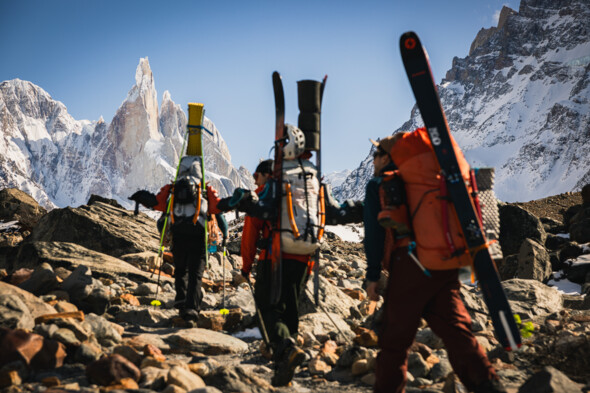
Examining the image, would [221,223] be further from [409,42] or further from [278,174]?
[409,42]

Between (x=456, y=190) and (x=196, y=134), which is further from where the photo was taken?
(x=196, y=134)

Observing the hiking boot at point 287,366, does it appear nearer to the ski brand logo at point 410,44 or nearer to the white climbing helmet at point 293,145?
the white climbing helmet at point 293,145

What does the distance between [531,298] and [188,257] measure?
238 inches

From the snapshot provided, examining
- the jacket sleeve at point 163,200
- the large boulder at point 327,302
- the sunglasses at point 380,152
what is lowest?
the large boulder at point 327,302

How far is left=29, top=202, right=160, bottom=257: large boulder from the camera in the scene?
468 inches

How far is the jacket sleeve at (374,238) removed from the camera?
128 inches

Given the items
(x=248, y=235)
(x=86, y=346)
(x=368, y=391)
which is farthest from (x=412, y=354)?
(x=86, y=346)

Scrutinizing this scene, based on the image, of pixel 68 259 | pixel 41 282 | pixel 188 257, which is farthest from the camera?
pixel 68 259

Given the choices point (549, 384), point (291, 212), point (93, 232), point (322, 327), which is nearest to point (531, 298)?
point (322, 327)

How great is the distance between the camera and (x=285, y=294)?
4559mm

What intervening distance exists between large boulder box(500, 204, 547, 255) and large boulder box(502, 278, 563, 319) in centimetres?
955

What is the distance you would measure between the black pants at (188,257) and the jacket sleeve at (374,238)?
4016 mm

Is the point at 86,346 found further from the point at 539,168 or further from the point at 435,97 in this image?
the point at 539,168

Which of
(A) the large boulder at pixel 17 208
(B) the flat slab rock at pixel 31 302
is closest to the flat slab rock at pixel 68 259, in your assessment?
(B) the flat slab rock at pixel 31 302
